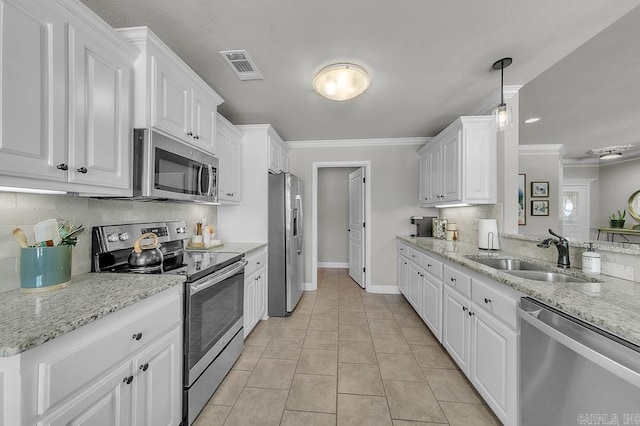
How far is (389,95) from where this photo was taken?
254cm

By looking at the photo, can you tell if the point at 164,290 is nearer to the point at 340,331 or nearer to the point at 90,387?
the point at 90,387

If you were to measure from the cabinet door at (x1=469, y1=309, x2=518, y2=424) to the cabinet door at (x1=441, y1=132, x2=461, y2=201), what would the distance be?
145 cm

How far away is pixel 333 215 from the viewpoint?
19.7 ft

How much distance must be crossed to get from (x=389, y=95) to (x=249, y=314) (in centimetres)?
263

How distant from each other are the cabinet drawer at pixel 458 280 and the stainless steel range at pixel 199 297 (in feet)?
5.78

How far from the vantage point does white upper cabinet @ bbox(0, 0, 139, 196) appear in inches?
36.6

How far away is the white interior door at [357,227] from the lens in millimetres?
4223

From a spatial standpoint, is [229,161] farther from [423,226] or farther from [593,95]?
[593,95]

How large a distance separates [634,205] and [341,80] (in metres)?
2.54

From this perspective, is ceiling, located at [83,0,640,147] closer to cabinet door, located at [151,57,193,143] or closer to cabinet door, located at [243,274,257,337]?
cabinet door, located at [151,57,193,143]

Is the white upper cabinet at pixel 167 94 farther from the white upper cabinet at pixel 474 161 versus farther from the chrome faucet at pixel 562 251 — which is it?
the chrome faucet at pixel 562 251

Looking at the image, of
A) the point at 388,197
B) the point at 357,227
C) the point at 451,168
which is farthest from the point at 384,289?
the point at 451,168

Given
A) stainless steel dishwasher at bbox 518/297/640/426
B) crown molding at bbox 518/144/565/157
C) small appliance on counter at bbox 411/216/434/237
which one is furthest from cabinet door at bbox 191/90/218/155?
crown molding at bbox 518/144/565/157

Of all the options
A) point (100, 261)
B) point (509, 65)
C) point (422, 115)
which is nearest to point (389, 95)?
point (422, 115)
